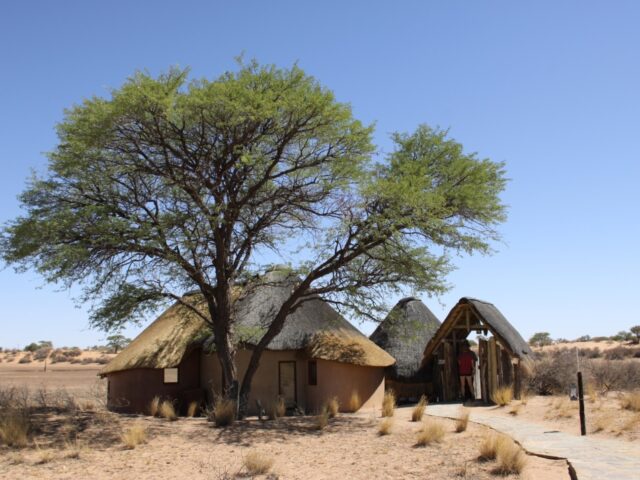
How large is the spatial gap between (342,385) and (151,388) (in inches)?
270

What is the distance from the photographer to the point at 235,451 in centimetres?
1429

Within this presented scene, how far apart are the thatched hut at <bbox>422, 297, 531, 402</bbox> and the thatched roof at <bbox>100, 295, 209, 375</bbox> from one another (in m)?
8.97

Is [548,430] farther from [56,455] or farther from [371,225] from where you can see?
[56,455]

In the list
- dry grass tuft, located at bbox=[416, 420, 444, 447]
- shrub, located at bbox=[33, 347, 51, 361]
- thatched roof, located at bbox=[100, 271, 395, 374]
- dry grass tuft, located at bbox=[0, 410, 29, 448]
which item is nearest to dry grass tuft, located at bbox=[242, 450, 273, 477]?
dry grass tuft, located at bbox=[416, 420, 444, 447]

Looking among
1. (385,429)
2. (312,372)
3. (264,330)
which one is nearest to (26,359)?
(264,330)

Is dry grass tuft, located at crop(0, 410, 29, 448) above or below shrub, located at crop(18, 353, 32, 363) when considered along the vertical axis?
above

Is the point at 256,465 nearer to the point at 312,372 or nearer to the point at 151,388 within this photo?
the point at 312,372

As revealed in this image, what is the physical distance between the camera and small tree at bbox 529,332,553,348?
208 ft

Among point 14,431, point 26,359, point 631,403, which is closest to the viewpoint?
point 14,431

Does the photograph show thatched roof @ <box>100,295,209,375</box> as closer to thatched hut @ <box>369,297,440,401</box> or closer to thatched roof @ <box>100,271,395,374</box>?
thatched roof @ <box>100,271,395,374</box>

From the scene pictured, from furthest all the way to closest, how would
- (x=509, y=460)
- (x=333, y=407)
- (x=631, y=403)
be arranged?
(x=333, y=407) → (x=631, y=403) → (x=509, y=460)

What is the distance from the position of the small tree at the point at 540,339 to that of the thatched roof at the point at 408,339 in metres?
40.3

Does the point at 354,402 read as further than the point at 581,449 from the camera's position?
Yes

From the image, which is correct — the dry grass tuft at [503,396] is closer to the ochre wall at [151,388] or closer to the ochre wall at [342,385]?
the ochre wall at [342,385]
